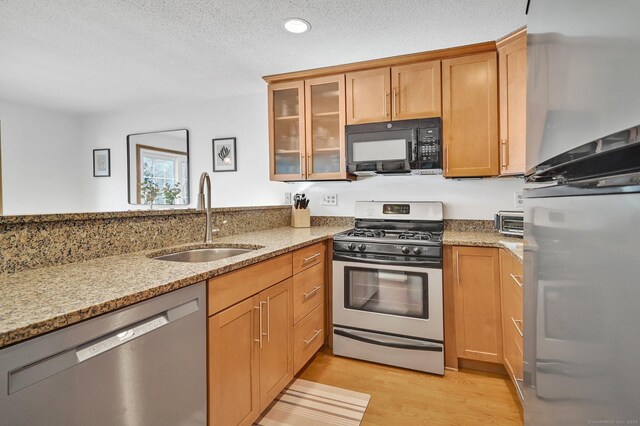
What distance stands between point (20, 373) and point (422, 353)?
6.77ft

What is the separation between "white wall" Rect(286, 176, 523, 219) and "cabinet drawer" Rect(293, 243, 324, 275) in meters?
0.80

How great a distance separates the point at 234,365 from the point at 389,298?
1.24 metres

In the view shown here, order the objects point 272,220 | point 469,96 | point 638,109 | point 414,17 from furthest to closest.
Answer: point 272,220 → point 469,96 → point 414,17 → point 638,109

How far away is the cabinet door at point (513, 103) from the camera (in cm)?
207

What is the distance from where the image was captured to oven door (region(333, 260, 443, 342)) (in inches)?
83.5

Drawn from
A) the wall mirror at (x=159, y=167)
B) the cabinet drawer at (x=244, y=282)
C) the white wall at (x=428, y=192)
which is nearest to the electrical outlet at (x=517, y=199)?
the white wall at (x=428, y=192)

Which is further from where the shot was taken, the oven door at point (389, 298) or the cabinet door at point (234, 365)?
the oven door at point (389, 298)

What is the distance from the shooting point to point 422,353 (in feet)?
7.00

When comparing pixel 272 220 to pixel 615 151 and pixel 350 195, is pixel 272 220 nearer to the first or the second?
pixel 350 195

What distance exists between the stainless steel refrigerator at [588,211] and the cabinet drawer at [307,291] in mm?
1388

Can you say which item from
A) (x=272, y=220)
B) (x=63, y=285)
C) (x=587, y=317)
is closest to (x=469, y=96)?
(x=272, y=220)

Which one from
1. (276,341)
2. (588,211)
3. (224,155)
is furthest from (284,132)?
(588,211)

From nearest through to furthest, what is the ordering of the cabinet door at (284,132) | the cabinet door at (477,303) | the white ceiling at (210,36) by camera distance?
the white ceiling at (210,36) < the cabinet door at (477,303) < the cabinet door at (284,132)

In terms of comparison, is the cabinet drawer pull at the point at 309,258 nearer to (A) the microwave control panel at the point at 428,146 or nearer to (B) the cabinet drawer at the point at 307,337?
(B) the cabinet drawer at the point at 307,337
